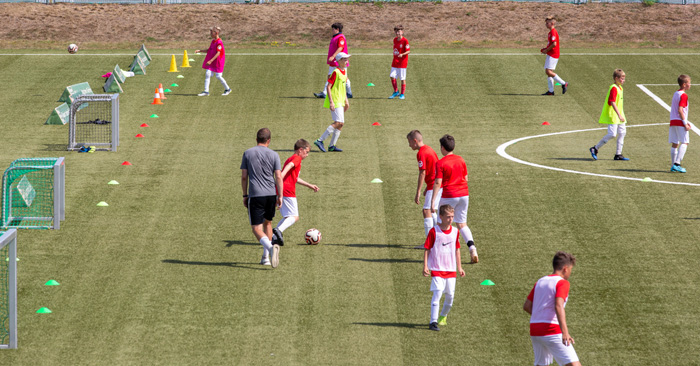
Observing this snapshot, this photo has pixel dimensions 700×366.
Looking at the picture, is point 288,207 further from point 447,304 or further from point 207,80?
point 207,80

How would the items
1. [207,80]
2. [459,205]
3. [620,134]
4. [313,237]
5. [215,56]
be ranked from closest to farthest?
[459,205] < [313,237] < [620,134] < [215,56] < [207,80]

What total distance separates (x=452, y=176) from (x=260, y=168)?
2864 millimetres

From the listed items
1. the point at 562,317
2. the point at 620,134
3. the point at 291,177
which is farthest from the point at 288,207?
the point at 620,134

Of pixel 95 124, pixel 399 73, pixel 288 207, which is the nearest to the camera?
pixel 288 207

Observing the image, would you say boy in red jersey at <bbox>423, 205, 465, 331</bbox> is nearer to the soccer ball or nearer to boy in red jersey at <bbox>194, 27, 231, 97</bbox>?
the soccer ball

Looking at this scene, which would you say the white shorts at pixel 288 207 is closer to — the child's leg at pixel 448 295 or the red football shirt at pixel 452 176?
the red football shirt at pixel 452 176

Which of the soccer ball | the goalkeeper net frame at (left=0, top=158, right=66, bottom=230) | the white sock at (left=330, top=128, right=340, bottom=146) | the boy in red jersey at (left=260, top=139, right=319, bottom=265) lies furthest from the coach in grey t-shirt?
the white sock at (left=330, top=128, right=340, bottom=146)

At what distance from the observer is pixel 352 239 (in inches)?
587

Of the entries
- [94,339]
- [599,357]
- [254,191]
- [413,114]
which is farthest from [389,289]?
[413,114]

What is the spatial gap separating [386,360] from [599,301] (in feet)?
11.6

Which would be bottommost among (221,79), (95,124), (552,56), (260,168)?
(95,124)

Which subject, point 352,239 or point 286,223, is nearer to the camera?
point 286,223

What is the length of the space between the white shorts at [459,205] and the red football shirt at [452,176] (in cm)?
7

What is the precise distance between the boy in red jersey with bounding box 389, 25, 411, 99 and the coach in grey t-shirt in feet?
45.8
